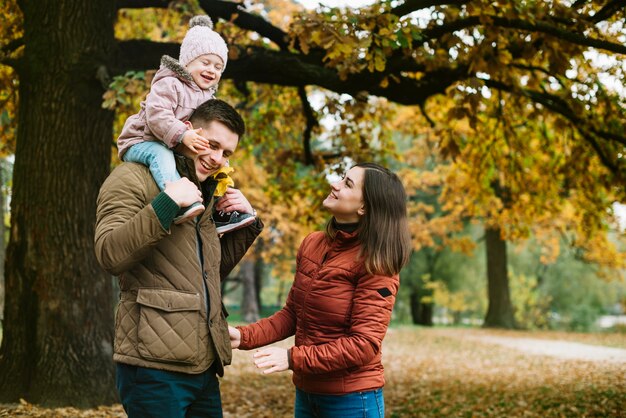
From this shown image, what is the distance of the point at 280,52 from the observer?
7.52m

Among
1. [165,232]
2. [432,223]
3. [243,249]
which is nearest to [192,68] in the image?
[243,249]

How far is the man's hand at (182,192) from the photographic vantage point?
241cm

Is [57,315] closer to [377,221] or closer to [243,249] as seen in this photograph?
[243,249]

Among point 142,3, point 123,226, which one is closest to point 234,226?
point 123,226

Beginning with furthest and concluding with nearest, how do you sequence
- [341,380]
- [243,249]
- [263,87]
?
[263,87] < [243,249] < [341,380]

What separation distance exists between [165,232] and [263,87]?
904cm

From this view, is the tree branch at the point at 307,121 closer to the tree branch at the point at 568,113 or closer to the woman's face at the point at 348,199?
the tree branch at the point at 568,113

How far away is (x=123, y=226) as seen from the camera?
2.38m

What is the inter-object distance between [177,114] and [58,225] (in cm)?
385

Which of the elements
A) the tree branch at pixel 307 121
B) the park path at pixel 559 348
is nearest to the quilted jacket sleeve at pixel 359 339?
the tree branch at pixel 307 121

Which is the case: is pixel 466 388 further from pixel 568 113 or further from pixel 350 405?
pixel 350 405

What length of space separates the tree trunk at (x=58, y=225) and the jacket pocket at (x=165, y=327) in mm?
4311

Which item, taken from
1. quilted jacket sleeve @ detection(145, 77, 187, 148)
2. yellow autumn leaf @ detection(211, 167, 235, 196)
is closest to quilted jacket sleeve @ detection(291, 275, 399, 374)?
yellow autumn leaf @ detection(211, 167, 235, 196)

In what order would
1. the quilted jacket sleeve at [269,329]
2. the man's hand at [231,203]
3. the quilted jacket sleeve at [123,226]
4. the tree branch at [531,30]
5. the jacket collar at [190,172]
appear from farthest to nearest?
the tree branch at [531,30]
the quilted jacket sleeve at [269,329]
the man's hand at [231,203]
the jacket collar at [190,172]
the quilted jacket sleeve at [123,226]
